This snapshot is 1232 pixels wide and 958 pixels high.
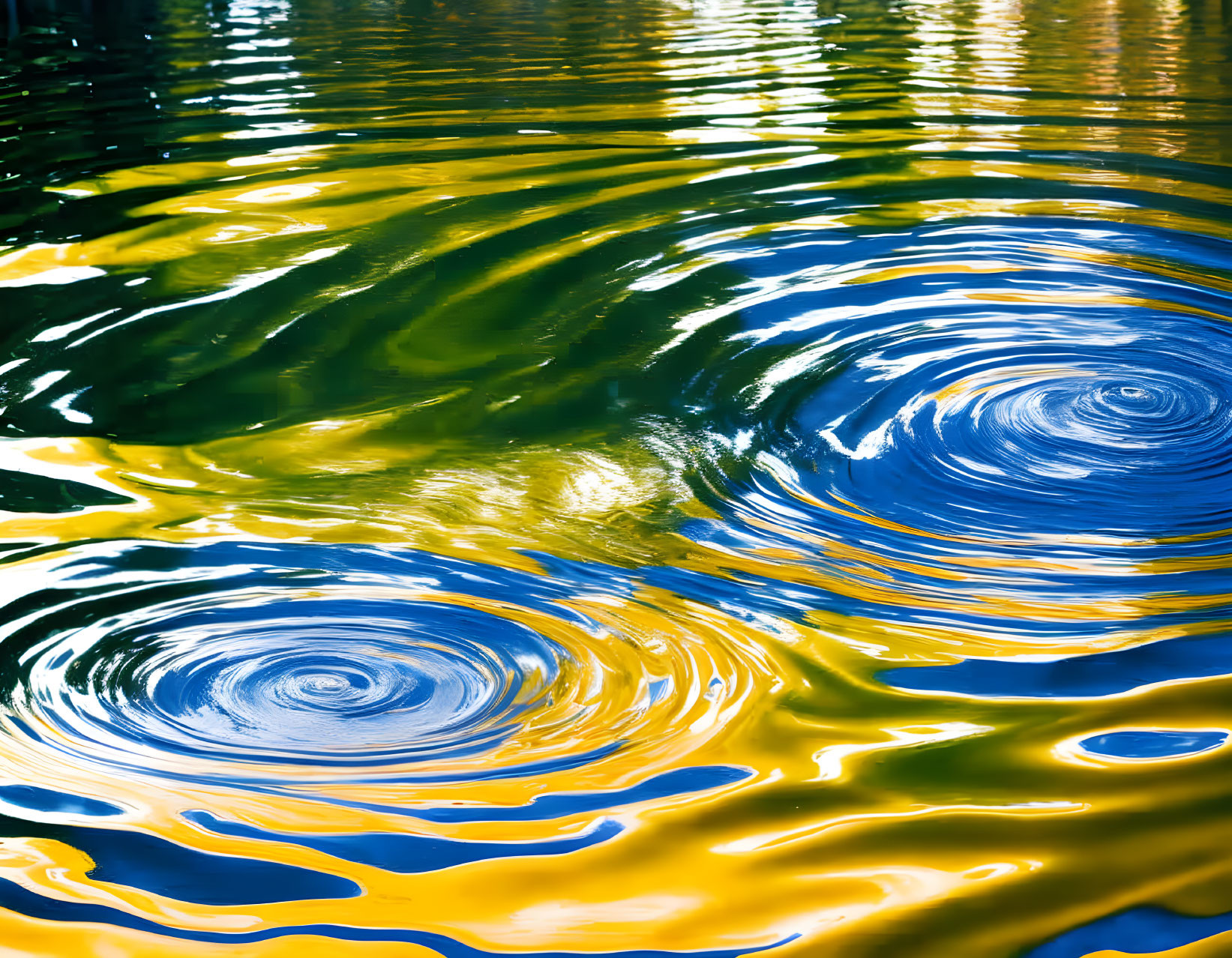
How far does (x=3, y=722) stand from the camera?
4.19 ft

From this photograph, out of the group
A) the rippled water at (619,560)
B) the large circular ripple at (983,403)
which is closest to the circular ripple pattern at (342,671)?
the rippled water at (619,560)

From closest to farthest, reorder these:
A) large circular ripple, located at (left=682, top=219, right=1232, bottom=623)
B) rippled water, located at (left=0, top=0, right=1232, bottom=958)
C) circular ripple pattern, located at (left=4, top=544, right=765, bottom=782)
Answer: rippled water, located at (left=0, top=0, right=1232, bottom=958)
circular ripple pattern, located at (left=4, top=544, right=765, bottom=782)
large circular ripple, located at (left=682, top=219, right=1232, bottom=623)

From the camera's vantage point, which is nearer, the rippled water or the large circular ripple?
the rippled water

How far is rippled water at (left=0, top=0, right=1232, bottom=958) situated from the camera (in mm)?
1075

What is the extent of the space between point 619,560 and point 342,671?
1.44ft

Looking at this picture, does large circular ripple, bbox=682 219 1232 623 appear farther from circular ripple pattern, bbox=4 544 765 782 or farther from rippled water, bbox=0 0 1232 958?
circular ripple pattern, bbox=4 544 765 782

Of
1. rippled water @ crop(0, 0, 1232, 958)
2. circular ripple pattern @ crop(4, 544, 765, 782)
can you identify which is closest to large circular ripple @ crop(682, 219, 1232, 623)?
rippled water @ crop(0, 0, 1232, 958)

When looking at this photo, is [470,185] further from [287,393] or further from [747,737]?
[747,737]

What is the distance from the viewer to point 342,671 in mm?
1390

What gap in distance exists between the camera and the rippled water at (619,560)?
1.08 m

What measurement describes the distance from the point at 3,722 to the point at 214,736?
0.23 meters

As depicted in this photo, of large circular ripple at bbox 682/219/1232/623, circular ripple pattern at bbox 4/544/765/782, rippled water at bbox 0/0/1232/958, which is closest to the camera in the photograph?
rippled water at bbox 0/0/1232/958

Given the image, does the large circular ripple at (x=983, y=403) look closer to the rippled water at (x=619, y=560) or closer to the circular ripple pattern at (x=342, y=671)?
the rippled water at (x=619, y=560)

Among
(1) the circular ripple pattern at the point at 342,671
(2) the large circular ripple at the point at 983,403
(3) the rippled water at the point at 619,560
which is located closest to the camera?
(3) the rippled water at the point at 619,560
